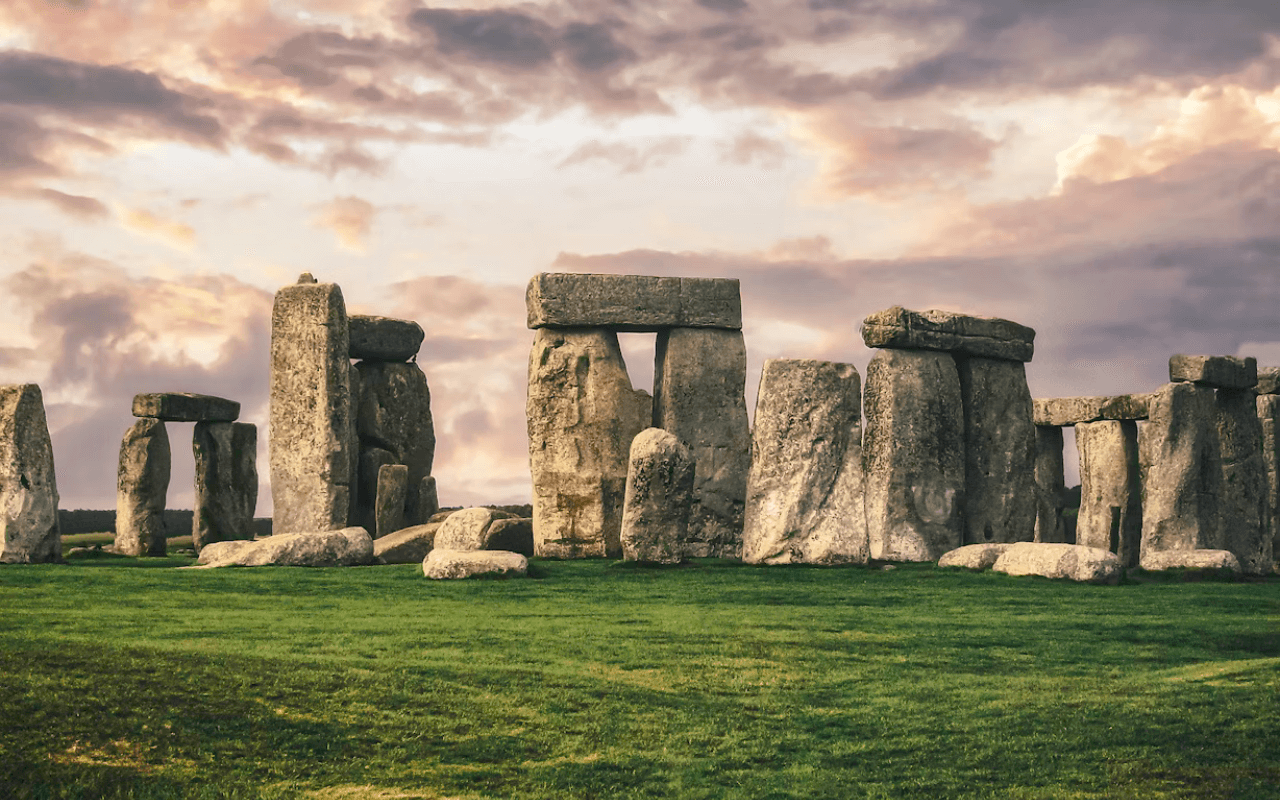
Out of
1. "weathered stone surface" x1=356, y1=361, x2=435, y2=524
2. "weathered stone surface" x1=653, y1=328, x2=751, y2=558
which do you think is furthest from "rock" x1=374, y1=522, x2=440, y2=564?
"weathered stone surface" x1=653, y1=328, x2=751, y2=558

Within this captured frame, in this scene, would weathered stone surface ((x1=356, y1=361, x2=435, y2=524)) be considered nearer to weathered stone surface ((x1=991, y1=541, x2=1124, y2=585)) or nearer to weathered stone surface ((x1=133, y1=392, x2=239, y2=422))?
weathered stone surface ((x1=133, y1=392, x2=239, y2=422))

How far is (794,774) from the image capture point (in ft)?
23.0

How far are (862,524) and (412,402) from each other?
8175 millimetres

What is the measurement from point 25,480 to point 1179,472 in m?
14.0

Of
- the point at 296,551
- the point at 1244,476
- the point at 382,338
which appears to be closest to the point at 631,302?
the point at 382,338

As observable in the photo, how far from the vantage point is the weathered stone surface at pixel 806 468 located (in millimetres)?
15672

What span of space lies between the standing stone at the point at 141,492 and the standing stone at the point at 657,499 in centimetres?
872

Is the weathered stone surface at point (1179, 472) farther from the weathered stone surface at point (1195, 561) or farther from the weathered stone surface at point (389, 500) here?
the weathered stone surface at point (389, 500)

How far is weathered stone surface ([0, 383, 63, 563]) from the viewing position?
1538cm

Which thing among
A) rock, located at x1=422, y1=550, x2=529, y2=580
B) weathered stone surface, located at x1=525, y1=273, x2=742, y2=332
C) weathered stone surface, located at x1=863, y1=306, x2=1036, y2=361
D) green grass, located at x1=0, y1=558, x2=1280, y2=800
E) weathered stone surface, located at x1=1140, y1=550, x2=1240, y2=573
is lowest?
green grass, located at x1=0, y1=558, x2=1280, y2=800

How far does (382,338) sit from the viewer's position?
20.7m

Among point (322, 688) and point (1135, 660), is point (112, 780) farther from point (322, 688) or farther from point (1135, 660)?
point (1135, 660)

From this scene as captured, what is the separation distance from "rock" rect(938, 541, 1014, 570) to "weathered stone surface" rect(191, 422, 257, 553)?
10.9m

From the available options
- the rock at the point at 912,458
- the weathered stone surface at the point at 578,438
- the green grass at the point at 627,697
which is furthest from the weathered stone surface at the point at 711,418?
the green grass at the point at 627,697
